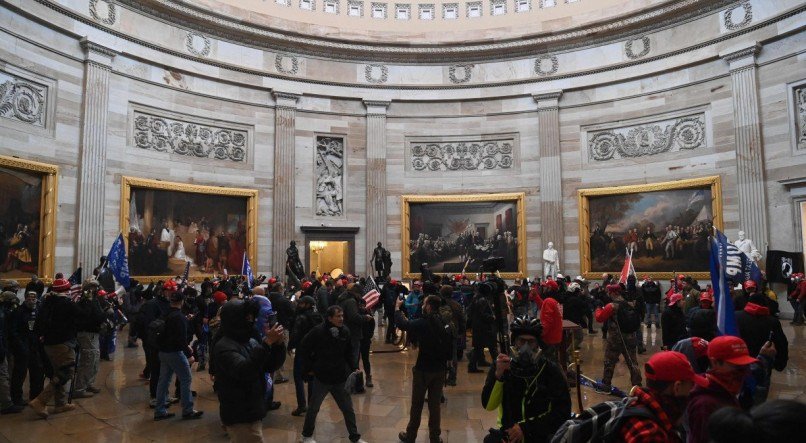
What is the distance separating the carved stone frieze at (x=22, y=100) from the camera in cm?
1552

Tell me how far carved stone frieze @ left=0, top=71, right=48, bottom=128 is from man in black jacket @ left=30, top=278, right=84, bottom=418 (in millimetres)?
11333

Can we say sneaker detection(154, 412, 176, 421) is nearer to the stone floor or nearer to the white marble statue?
the stone floor

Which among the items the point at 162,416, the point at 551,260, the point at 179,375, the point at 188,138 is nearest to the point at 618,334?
the point at 179,375

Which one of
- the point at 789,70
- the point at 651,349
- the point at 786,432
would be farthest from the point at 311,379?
the point at 789,70

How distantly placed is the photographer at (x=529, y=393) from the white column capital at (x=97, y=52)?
19578 millimetres

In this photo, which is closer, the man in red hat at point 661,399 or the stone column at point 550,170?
the man in red hat at point 661,399

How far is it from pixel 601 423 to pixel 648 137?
2122 cm

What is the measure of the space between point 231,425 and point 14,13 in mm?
17766

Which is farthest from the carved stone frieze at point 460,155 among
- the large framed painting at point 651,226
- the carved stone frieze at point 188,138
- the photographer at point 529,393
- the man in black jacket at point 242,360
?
the photographer at point 529,393

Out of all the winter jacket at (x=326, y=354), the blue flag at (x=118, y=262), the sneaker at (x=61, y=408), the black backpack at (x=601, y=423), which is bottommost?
the sneaker at (x=61, y=408)

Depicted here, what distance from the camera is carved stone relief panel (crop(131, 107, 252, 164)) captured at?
1967cm

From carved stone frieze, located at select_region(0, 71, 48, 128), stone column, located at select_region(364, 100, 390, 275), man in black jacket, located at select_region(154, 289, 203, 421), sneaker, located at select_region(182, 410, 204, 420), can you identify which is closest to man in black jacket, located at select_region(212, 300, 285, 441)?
man in black jacket, located at select_region(154, 289, 203, 421)

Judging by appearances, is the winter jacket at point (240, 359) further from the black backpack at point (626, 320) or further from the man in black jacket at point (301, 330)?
the black backpack at point (626, 320)

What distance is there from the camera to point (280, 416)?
7.55 m
